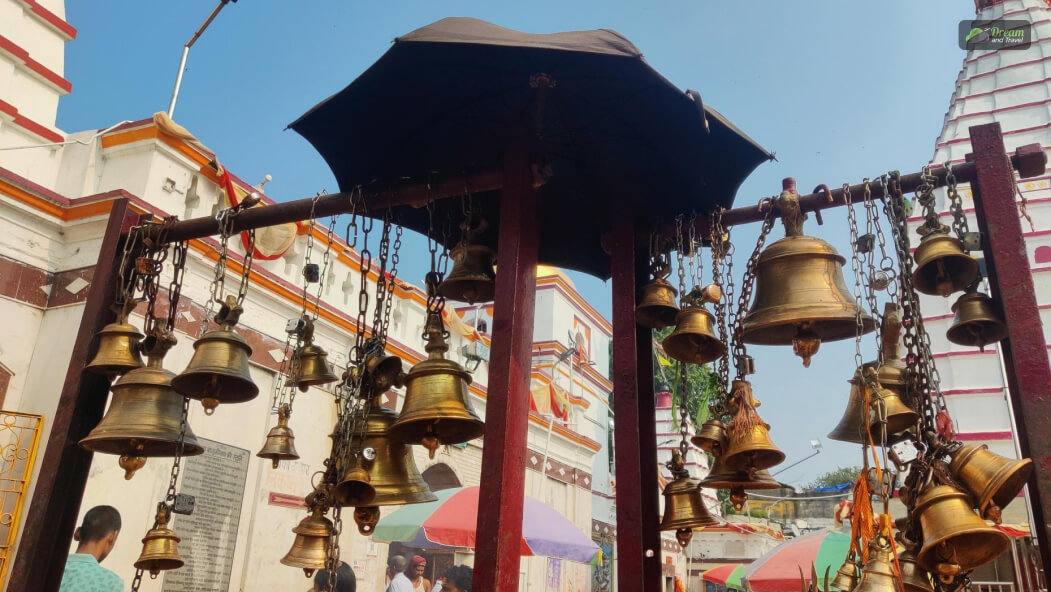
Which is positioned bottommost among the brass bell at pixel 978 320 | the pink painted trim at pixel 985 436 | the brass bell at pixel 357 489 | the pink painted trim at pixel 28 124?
the brass bell at pixel 357 489

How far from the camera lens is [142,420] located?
4.18 meters

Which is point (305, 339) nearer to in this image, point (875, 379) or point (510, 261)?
point (510, 261)

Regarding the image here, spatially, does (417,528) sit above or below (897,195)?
below

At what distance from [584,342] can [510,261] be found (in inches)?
764

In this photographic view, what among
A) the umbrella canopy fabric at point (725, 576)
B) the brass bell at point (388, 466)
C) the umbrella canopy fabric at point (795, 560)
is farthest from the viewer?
the umbrella canopy fabric at point (725, 576)

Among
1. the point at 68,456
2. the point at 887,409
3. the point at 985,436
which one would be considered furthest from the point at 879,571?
the point at 985,436

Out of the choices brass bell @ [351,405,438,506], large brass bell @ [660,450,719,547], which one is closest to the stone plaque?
brass bell @ [351,405,438,506]

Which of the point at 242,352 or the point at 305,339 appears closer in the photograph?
the point at 242,352

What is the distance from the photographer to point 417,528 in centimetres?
855

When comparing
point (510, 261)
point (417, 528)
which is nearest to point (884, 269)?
point (510, 261)

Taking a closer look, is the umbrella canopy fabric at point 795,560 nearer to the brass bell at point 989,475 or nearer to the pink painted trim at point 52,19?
A: the brass bell at point 989,475

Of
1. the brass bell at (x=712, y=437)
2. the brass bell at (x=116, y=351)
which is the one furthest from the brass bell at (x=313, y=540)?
the brass bell at (x=712, y=437)

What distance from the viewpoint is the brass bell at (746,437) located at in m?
3.90

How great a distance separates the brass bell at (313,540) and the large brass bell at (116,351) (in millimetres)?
1427
